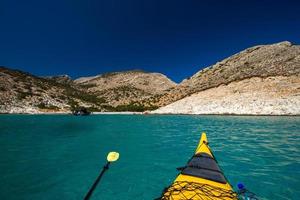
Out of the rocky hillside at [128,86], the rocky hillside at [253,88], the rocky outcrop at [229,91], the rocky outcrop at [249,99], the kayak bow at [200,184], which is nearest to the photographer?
the kayak bow at [200,184]

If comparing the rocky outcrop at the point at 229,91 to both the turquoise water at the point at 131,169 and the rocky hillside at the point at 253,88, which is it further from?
the turquoise water at the point at 131,169

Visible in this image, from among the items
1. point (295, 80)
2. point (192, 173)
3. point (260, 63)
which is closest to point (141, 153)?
point (192, 173)

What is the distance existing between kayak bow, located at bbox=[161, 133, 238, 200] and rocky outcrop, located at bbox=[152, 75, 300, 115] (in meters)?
42.1

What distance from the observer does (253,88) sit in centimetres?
5175

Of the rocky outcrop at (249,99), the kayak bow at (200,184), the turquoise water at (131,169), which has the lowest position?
the turquoise water at (131,169)

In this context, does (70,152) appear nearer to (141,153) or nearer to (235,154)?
(141,153)

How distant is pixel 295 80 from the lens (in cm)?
4856

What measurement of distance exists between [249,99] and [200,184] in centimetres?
4825

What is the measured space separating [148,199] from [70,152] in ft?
29.8

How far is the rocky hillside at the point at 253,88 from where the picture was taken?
43.8 m

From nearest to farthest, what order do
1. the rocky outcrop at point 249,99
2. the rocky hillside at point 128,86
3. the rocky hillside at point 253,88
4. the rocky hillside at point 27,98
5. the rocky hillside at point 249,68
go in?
the rocky outcrop at point 249,99 < the rocky hillside at point 253,88 < the rocky hillside at point 249,68 < the rocky hillside at point 27,98 < the rocky hillside at point 128,86

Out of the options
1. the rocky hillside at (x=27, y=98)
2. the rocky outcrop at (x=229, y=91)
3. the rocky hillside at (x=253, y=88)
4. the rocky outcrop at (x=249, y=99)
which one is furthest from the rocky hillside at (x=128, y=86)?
the rocky outcrop at (x=249, y=99)

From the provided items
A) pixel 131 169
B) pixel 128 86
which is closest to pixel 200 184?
pixel 131 169

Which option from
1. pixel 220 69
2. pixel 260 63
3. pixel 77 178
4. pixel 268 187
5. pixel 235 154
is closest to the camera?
pixel 268 187
